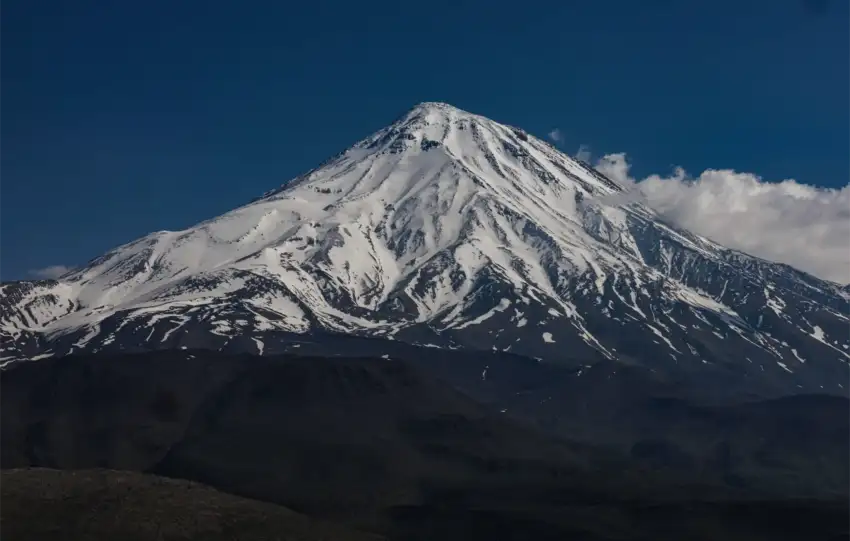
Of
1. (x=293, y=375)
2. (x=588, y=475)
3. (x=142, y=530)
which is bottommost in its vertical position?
(x=142, y=530)

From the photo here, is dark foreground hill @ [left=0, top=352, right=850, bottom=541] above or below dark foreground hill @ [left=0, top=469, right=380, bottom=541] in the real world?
above

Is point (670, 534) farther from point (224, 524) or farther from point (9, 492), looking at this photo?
point (9, 492)

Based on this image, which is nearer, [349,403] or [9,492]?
[9,492]

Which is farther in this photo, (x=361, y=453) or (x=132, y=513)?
(x=361, y=453)

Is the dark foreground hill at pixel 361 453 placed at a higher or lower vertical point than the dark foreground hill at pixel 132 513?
higher

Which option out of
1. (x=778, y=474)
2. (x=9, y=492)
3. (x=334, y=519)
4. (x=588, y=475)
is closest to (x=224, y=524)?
(x=9, y=492)

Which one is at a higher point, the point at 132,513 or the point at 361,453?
the point at 361,453

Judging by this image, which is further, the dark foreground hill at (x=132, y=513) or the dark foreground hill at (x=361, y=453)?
the dark foreground hill at (x=361, y=453)

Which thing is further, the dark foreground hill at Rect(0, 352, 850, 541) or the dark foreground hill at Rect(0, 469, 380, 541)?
the dark foreground hill at Rect(0, 352, 850, 541)
